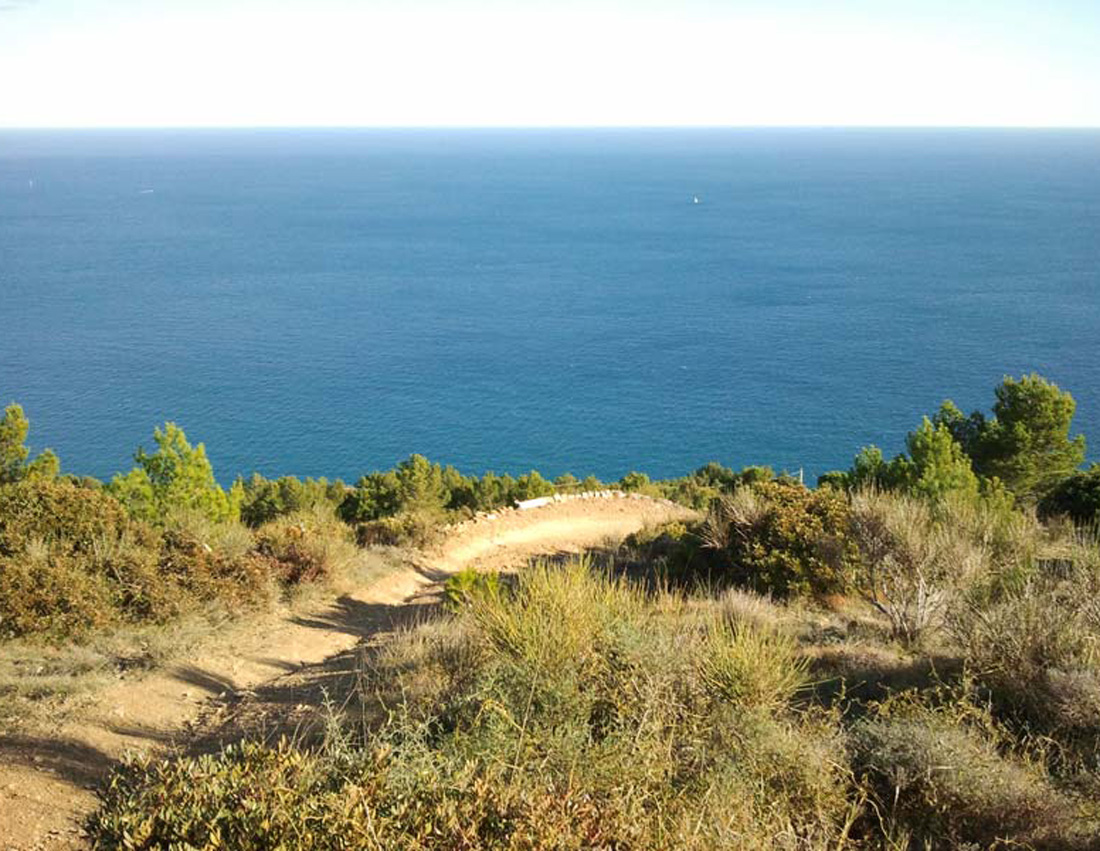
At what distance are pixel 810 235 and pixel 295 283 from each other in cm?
6707

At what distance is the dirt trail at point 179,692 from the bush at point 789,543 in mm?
5119

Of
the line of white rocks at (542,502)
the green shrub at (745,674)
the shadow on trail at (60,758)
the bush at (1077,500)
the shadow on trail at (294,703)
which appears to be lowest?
the line of white rocks at (542,502)

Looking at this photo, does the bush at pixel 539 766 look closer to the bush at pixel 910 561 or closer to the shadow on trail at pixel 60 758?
the shadow on trail at pixel 60 758

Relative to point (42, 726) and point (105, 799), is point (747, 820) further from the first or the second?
point (42, 726)

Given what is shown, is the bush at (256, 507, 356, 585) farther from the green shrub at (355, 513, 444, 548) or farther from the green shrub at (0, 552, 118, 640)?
the green shrub at (0, 552, 118, 640)

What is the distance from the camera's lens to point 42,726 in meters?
7.05

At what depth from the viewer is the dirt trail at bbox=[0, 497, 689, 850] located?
578cm

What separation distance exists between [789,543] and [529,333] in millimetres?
59980

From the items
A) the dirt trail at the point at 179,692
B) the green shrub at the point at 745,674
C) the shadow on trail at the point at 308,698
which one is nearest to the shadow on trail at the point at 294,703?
the shadow on trail at the point at 308,698

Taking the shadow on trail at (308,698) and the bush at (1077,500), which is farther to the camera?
the bush at (1077,500)

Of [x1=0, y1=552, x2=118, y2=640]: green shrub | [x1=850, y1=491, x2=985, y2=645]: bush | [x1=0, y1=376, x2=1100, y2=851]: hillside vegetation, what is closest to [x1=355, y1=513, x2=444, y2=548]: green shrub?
[x1=0, y1=376, x2=1100, y2=851]: hillside vegetation

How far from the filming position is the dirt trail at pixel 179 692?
19.0 feet

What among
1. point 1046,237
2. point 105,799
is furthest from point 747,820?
point 1046,237

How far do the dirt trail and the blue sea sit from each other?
31965 millimetres
